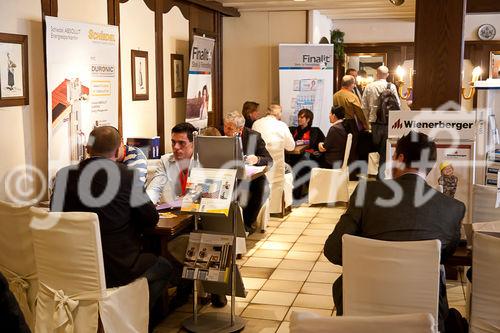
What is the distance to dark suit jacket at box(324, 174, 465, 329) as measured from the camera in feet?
9.19

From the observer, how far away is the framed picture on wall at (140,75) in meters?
6.26

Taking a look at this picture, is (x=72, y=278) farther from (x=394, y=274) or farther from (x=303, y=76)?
(x=303, y=76)

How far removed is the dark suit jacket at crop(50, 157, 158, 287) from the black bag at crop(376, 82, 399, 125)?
21.0ft

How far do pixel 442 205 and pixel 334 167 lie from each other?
4.82 m

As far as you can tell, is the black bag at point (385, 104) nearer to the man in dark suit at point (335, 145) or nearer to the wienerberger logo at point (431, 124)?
the man in dark suit at point (335, 145)

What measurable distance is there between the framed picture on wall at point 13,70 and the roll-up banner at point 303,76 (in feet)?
16.5

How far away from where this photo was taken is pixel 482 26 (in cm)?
1193

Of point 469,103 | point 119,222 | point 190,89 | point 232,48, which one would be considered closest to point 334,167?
point 190,89

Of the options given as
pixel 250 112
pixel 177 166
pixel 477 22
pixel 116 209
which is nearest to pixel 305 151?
pixel 250 112

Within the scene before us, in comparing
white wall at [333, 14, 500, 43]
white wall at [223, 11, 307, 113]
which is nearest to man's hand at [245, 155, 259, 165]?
white wall at [223, 11, 307, 113]

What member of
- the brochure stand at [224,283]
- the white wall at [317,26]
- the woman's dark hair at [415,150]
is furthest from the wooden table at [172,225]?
the white wall at [317,26]

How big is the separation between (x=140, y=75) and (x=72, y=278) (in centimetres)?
358

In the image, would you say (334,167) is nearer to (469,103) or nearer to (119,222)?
(119,222)

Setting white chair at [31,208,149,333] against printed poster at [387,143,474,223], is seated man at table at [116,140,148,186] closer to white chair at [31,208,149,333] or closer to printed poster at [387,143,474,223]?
white chair at [31,208,149,333]
